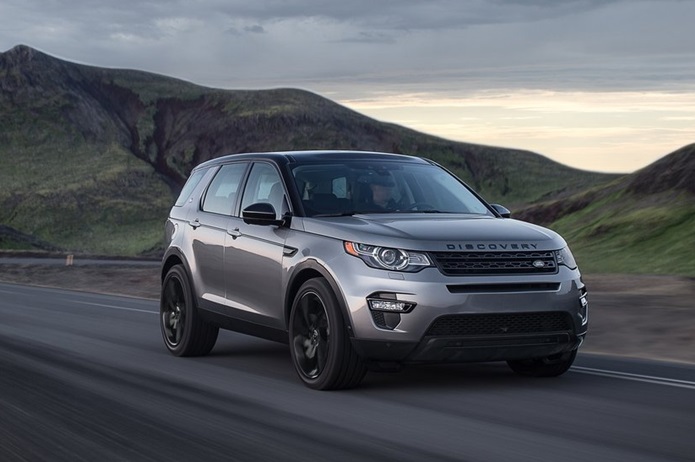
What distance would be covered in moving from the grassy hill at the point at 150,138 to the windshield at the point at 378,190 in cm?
10433

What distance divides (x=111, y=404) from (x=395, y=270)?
2.22 m

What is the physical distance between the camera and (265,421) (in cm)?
802

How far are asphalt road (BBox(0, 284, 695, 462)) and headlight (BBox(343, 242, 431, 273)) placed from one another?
94cm

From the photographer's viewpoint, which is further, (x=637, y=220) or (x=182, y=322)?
(x=637, y=220)

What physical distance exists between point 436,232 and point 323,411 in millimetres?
1568

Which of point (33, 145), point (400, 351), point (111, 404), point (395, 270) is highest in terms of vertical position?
point (395, 270)

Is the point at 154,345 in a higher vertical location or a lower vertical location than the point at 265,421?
lower

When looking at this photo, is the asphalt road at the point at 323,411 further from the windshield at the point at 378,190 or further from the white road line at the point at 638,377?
the windshield at the point at 378,190

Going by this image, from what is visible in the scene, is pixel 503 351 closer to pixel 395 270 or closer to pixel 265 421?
pixel 395 270

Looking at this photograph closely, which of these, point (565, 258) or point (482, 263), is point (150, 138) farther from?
point (482, 263)

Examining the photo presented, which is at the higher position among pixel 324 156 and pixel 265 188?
pixel 324 156

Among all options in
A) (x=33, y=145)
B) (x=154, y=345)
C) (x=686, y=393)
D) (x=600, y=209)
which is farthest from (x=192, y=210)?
(x=33, y=145)

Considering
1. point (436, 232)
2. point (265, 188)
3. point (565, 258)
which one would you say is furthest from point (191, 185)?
point (565, 258)

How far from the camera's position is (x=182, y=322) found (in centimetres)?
1202
